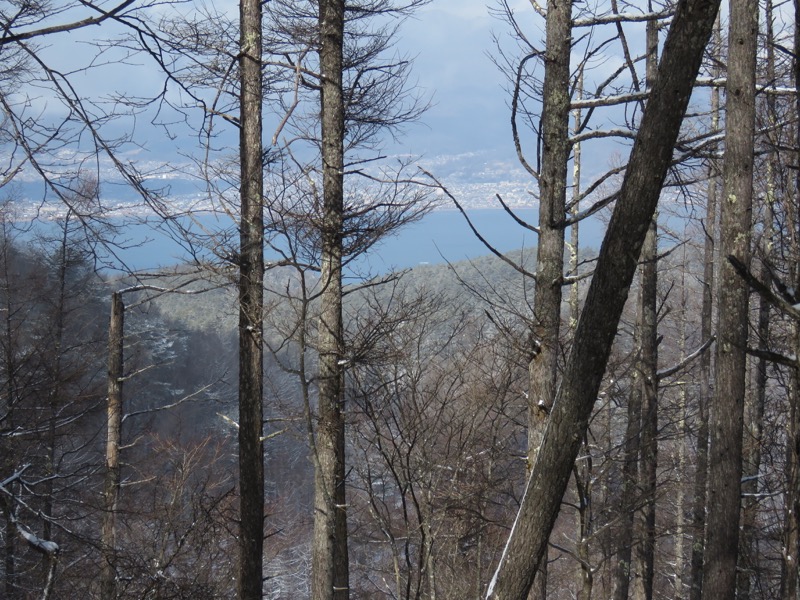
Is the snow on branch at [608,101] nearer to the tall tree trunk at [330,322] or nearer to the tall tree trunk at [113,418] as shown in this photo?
the tall tree trunk at [330,322]

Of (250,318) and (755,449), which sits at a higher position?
(250,318)

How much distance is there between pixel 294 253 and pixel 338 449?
249 cm

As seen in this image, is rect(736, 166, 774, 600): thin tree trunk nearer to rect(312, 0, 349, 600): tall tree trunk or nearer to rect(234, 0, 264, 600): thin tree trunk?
rect(312, 0, 349, 600): tall tree trunk

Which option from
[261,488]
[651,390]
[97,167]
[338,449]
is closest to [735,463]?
[651,390]

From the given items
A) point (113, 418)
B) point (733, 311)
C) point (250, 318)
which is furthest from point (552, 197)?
point (113, 418)

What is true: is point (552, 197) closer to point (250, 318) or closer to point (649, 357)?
point (250, 318)

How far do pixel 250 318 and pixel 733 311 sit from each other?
4762 mm

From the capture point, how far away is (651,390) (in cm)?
946

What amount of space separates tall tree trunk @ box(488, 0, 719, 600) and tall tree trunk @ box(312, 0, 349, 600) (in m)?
4.91

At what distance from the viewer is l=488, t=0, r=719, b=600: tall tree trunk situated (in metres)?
2.66

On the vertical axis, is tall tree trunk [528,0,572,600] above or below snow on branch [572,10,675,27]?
below

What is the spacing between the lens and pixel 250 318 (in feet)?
23.9

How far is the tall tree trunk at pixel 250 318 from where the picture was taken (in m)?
7.39

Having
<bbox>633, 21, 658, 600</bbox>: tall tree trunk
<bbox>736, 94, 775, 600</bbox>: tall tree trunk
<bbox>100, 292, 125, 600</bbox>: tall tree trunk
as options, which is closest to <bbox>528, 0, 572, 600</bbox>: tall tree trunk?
<bbox>633, 21, 658, 600</bbox>: tall tree trunk
